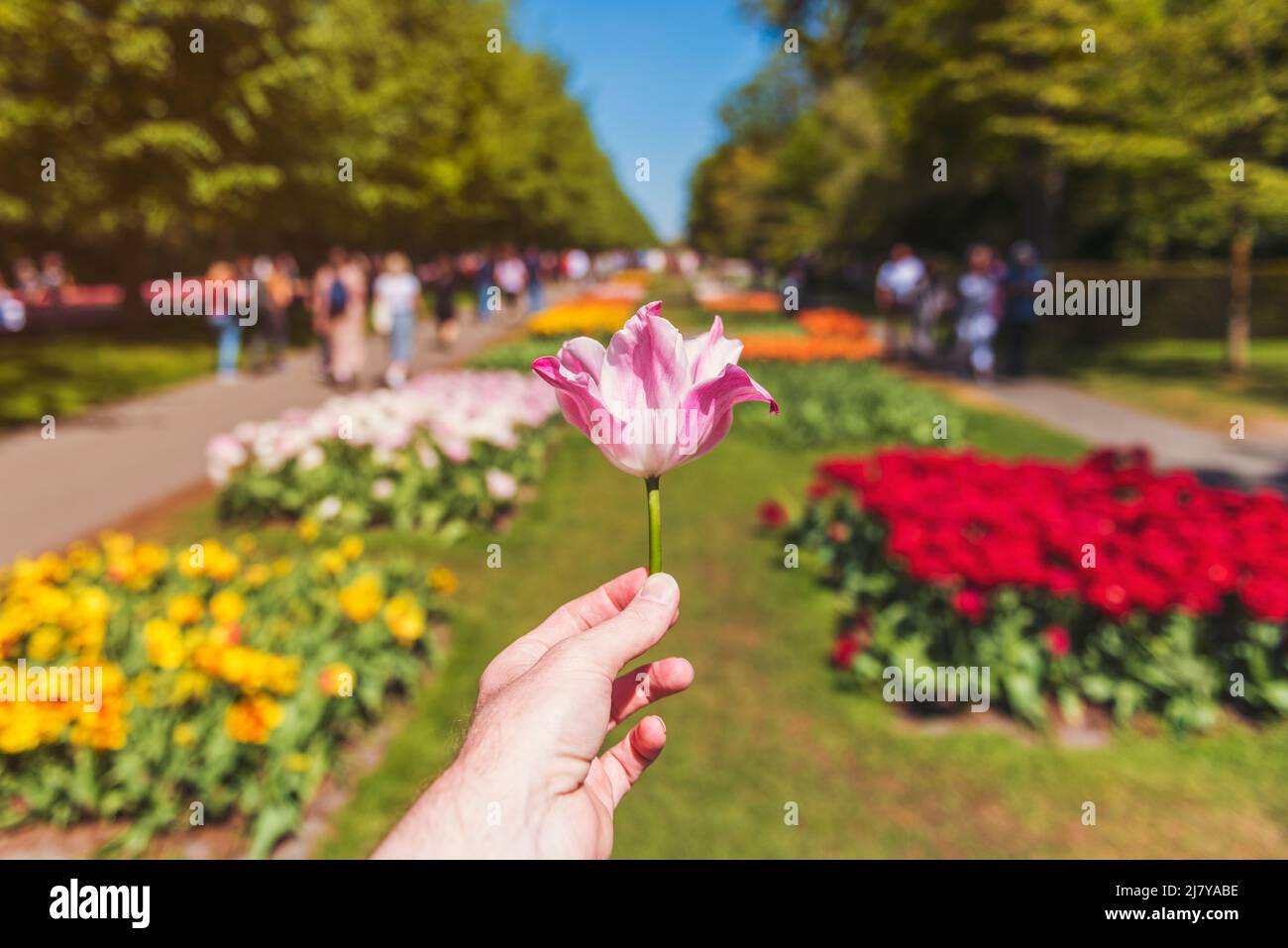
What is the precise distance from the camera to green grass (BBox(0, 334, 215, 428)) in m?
14.0

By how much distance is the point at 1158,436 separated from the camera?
11.8m

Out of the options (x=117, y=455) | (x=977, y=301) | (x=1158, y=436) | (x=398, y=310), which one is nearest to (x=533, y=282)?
(x=398, y=310)

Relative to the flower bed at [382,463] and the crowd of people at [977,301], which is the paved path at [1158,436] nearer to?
the crowd of people at [977,301]

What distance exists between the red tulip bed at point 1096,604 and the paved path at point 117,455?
20.0 feet

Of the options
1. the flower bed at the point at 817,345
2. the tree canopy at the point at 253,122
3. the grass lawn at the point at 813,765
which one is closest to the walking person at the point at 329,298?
the tree canopy at the point at 253,122

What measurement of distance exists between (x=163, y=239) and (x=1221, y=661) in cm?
3484

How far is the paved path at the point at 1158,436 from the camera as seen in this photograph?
9875 millimetres

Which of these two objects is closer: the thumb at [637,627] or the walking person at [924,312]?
the thumb at [637,627]

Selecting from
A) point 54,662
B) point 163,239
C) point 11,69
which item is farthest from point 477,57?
point 54,662

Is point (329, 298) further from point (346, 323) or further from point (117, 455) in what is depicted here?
point (117, 455)

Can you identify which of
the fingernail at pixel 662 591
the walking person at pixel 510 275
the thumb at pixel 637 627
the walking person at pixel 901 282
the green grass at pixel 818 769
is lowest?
the green grass at pixel 818 769

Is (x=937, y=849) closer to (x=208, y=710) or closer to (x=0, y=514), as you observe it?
(x=208, y=710)
